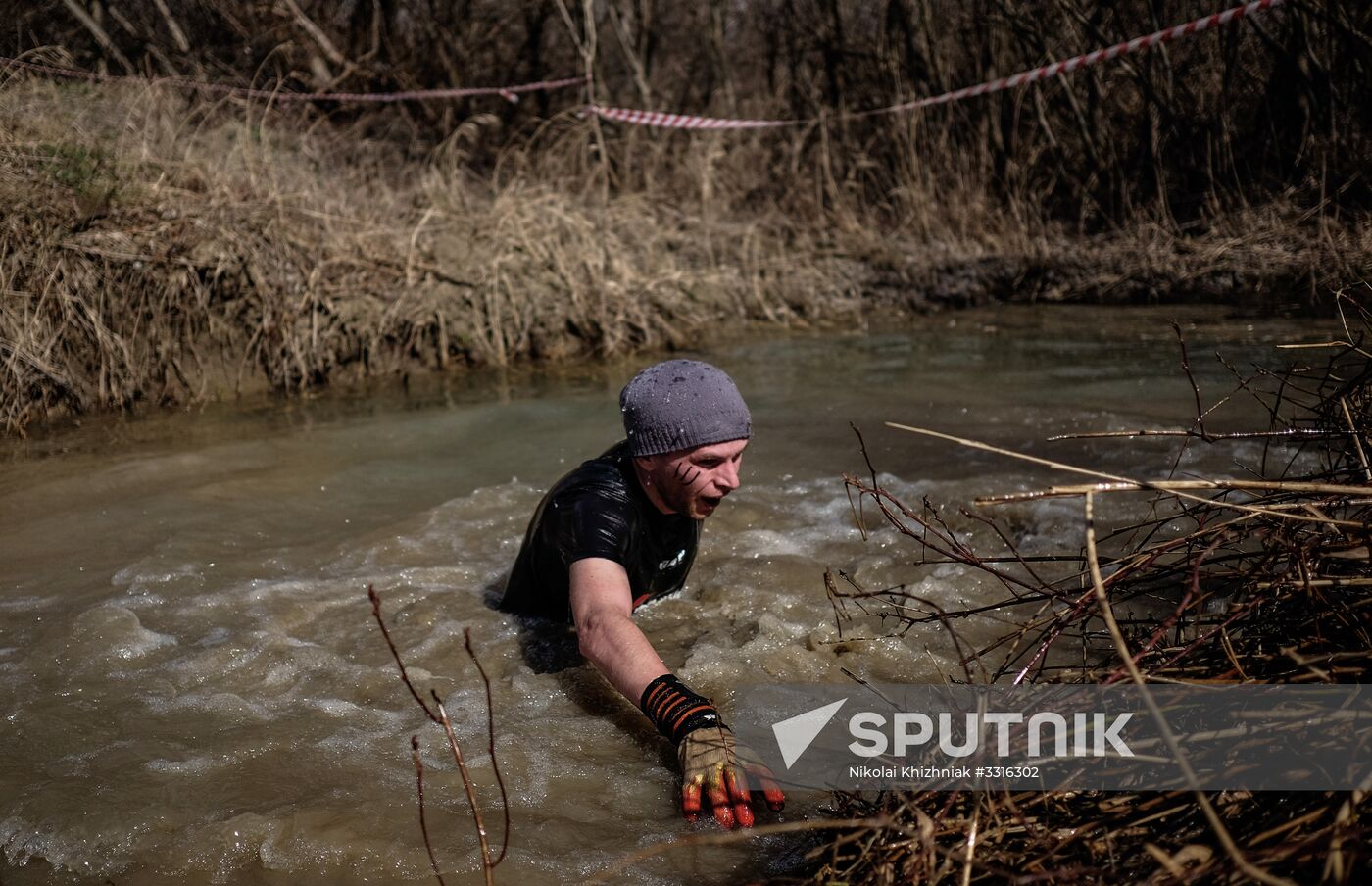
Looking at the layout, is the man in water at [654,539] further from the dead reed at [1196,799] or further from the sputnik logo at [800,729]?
the dead reed at [1196,799]

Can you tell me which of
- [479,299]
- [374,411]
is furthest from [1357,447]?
[479,299]

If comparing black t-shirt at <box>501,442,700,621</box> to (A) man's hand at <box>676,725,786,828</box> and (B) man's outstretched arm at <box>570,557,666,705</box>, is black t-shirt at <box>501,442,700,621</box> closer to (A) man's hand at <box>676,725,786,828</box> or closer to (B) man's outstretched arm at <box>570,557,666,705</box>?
(B) man's outstretched arm at <box>570,557,666,705</box>

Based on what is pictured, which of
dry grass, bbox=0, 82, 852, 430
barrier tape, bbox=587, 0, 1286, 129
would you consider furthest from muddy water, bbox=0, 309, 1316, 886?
barrier tape, bbox=587, 0, 1286, 129

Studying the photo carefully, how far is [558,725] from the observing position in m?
2.93

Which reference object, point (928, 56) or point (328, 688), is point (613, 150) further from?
point (328, 688)

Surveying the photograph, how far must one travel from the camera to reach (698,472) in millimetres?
2961

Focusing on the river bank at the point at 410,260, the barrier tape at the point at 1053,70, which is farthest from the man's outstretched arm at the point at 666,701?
the barrier tape at the point at 1053,70

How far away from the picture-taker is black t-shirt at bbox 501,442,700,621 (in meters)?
2.92

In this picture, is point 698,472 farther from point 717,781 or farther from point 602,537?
point 717,781

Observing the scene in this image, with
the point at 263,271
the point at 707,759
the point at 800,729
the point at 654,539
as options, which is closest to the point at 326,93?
the point at 263,271

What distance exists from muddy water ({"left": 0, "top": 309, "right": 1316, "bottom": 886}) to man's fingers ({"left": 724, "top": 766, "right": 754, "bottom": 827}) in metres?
0.09

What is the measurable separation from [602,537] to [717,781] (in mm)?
817

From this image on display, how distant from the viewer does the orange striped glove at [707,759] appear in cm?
231

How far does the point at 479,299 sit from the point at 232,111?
11.8 ft
